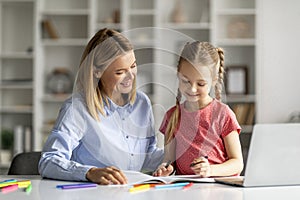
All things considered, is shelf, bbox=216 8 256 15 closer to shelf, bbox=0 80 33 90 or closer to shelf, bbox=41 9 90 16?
shelf, bbox=41 9 90 16

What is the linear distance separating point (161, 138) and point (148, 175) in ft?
0.36

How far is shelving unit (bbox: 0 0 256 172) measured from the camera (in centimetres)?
502

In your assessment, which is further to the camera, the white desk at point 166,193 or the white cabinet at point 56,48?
the white cabinet at point 56,48

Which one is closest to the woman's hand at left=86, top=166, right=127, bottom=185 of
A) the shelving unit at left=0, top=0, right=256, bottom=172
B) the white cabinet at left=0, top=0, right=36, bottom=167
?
the shelving unit at left=0, top=0, right=256, bottom=172

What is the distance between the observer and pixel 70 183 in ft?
4.79

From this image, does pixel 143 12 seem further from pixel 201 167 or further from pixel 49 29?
pixel 201 167

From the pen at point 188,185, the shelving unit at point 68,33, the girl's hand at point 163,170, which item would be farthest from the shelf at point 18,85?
the pen at point 188,185

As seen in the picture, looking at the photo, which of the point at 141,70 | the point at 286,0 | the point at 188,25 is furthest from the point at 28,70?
the point at 141,70

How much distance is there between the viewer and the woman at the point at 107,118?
1523 mm

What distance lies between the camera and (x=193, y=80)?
4.90ft

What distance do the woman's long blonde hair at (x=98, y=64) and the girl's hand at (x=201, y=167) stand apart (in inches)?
8.6

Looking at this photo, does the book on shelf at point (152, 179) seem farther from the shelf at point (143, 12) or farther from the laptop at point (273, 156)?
the shelf at point (143, 12)

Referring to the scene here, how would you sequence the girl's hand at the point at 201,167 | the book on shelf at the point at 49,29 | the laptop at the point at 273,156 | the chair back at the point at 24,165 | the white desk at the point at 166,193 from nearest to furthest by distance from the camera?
the white desk at the point at 166,193, the laptop at the point at 273,156, the girl's hand at the point at 201,167, the chair back at the point at 24,165, the book on shelf at the point at 49,29

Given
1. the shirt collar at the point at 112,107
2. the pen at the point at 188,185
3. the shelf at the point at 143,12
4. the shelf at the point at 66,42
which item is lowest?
the pen at the point at 188,185
